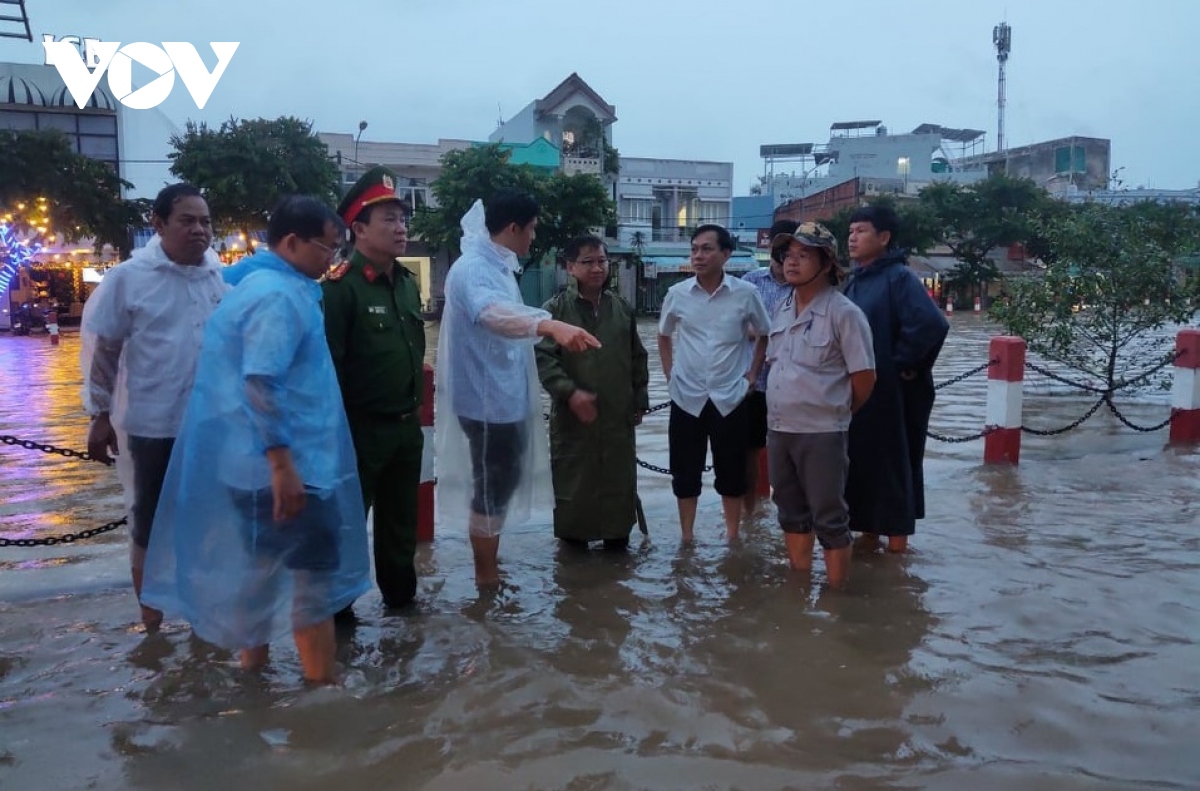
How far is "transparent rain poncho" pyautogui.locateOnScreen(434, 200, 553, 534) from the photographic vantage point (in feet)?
13.5

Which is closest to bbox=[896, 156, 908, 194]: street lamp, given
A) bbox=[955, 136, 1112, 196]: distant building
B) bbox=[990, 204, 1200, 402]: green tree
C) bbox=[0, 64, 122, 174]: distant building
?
bbox=[955, 136, 1112, 196]: distant building

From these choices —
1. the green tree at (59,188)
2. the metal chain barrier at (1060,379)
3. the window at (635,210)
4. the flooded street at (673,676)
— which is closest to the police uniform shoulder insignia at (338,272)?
the flooded street at (673,676)

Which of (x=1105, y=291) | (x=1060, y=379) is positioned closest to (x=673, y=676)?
(x=1060, y=379)

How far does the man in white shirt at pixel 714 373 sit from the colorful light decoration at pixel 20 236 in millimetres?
27860

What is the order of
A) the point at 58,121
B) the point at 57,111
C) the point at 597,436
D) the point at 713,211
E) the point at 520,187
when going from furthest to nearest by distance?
the point at 713,211
the point at 58,121
the point at 57,111
the point at 520,187
the point at 597,436

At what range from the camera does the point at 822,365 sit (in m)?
4.21

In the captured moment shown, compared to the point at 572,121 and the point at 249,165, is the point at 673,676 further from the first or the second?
the point at 572,121

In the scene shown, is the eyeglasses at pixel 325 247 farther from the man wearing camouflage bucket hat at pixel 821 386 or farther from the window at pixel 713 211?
the window at pixel 713 211

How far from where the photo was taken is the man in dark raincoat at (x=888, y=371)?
467 centimetres

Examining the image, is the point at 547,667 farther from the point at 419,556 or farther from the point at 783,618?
A: the point at 419,556

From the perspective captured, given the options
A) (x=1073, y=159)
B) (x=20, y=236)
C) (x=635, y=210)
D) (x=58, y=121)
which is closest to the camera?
(x=20, y=236)

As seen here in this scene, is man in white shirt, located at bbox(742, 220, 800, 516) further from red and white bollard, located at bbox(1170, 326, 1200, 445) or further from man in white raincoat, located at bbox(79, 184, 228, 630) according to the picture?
red and white bollard, located at bbox(1170, 326, 1200, 445)

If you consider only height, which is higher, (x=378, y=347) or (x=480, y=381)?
(x=378, y=347)

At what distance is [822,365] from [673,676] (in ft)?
5.09
